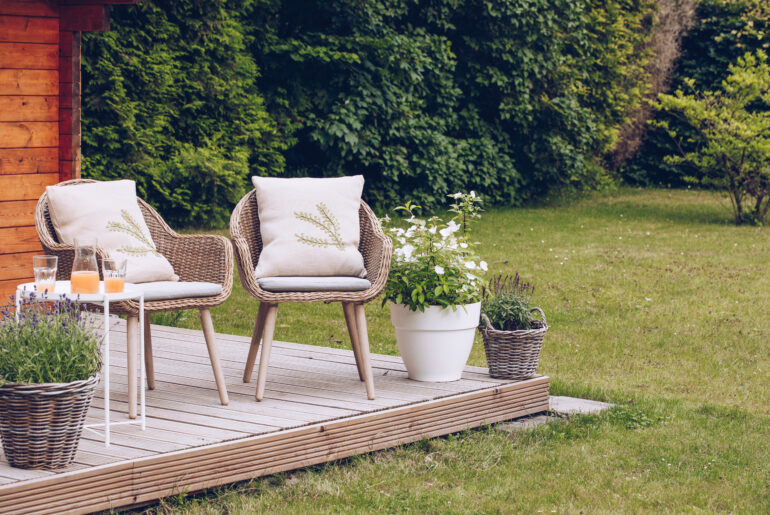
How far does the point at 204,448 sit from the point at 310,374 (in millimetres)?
1247

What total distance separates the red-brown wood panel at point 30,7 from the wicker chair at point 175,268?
1.59 metres

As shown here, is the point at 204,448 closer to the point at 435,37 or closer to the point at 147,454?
the point at 147,454

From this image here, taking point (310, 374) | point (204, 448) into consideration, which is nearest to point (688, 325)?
point (310, 374)

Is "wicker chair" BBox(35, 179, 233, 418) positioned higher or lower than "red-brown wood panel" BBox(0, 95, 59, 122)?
lower

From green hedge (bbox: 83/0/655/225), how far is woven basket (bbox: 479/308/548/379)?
263 inches

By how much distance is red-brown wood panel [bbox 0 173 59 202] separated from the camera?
525cm

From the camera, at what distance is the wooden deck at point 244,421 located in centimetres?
292

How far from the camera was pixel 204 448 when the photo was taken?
10.4 ft

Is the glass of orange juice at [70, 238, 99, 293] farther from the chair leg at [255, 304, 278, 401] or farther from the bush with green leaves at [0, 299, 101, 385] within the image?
the chair leg at [255, 304, 278, 401]

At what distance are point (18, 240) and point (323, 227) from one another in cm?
215

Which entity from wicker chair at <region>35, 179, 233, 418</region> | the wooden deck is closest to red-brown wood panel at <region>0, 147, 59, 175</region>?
the wooden deck

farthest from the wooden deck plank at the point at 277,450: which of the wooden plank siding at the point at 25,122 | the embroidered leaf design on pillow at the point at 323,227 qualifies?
the wooden plank siding at the point at 25,122

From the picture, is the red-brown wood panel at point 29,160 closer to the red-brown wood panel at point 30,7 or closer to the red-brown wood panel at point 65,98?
the red-brown wood panel at point 65,98

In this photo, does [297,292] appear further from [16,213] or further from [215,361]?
[16,213]
